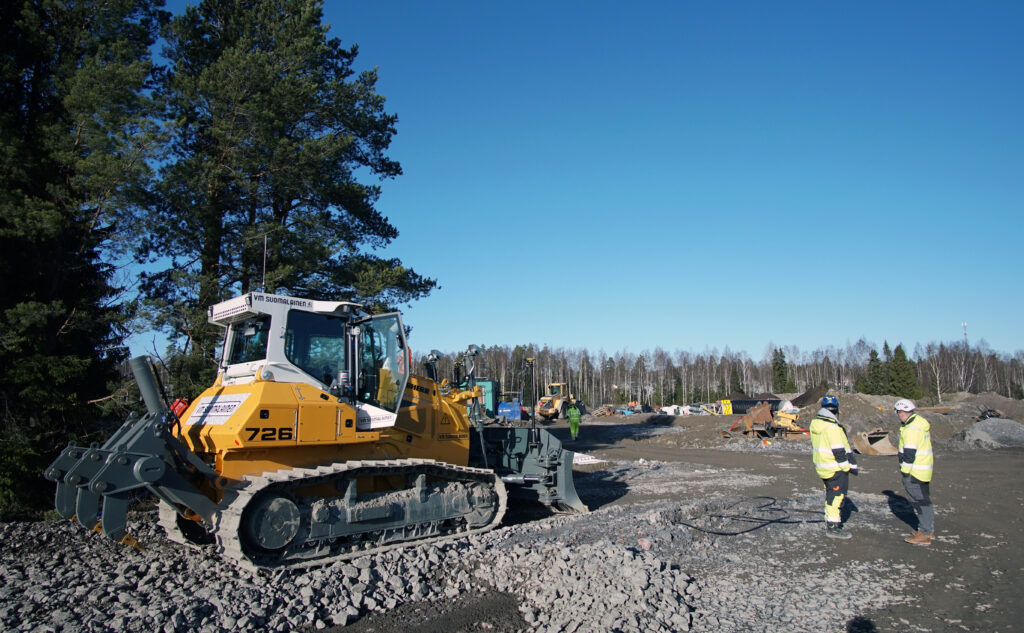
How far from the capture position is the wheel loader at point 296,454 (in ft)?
20.7

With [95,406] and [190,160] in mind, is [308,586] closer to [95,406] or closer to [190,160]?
[95,406]

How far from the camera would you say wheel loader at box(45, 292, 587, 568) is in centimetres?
630

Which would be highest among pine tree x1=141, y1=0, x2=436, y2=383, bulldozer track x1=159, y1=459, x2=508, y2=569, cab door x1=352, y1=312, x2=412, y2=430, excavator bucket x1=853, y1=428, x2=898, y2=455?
pine tree x1=141, y1=0, x2=436, y2=383

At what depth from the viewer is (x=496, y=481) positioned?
347 inches

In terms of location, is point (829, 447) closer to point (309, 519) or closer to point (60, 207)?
point (309, 519)

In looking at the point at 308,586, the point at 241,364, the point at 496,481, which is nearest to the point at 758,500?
the point at 496,481

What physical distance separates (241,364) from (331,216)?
8.30m

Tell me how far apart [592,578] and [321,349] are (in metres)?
4.13

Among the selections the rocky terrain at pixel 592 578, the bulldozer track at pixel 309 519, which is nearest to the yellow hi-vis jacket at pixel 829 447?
the rocky terrain at pixel 592 578

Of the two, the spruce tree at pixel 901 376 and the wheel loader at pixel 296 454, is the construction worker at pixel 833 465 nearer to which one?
the wheel loader at pixel 296 454

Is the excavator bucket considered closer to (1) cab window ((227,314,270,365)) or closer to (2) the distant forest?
(1) cab window ((227,314,270,365))

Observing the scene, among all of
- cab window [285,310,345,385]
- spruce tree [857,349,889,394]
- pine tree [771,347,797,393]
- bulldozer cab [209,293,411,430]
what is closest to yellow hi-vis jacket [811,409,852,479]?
bulldozer cab [209,293,411,430]

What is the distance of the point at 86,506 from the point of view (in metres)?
5.98

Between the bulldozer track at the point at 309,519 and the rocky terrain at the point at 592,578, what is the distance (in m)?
0.21
